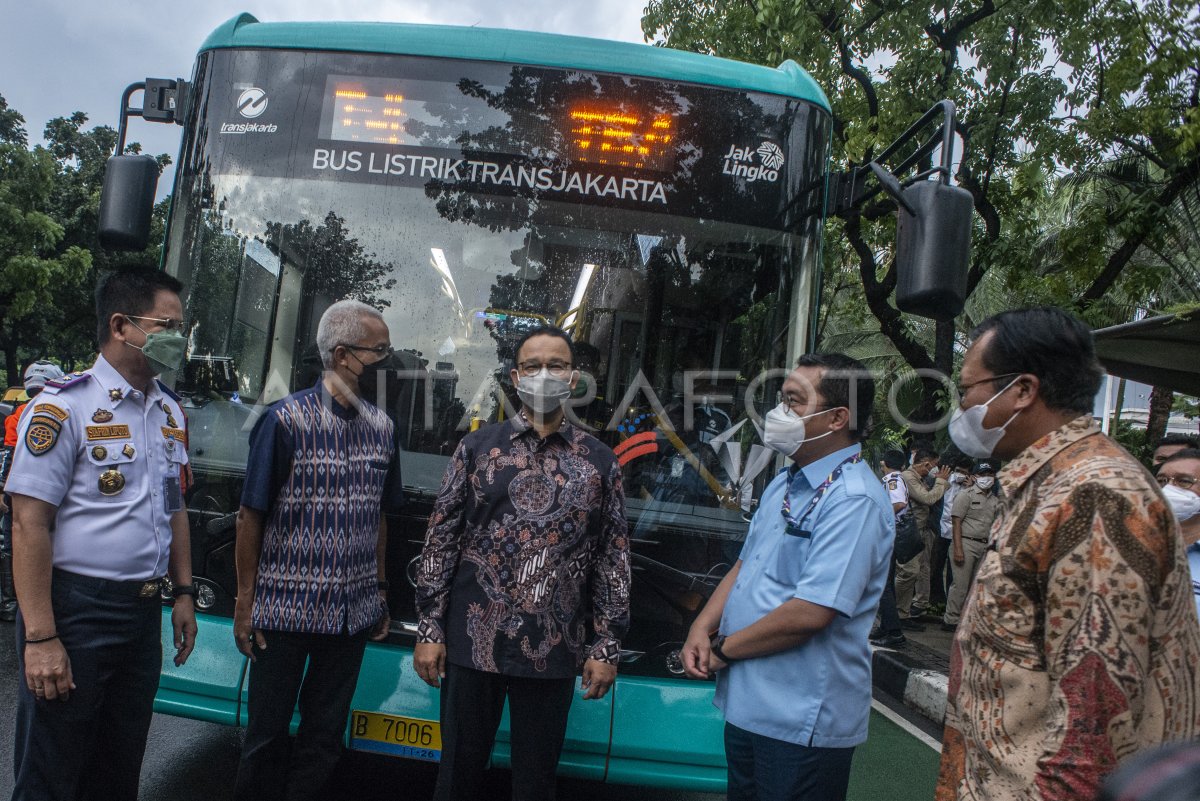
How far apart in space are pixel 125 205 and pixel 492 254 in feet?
5.01

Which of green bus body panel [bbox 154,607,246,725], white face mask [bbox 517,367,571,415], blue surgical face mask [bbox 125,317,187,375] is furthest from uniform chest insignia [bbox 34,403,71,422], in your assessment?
white face mask [bbox 517,367,571,415]

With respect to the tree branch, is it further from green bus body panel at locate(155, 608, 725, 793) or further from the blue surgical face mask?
the blue surgical face mask

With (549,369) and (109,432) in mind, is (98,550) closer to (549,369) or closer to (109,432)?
(109,432)

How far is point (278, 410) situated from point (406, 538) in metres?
0.77

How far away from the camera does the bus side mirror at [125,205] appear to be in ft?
12.6

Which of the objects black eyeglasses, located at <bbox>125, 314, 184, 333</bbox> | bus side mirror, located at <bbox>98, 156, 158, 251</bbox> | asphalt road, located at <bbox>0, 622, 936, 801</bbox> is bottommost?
asphalt road, located at <bbox>0, 622, 936, 801</bbox>

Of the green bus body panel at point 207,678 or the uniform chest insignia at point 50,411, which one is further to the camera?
the green bus body panel at point 207,678

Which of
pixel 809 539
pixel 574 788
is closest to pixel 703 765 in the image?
pixel 574 788

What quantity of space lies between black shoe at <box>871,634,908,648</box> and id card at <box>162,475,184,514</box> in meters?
6.44

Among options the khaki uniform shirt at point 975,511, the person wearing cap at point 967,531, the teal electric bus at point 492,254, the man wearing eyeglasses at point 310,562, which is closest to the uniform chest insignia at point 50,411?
the man wearing eyeglasses at point 310,562

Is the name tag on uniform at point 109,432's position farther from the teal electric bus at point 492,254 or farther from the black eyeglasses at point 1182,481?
the black eyeglasses at point 1182,481

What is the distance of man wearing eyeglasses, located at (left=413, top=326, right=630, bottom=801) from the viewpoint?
9.64ft

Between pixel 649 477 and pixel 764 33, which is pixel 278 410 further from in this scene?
pixel 764 33

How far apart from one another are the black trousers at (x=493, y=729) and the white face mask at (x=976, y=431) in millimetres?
1481
